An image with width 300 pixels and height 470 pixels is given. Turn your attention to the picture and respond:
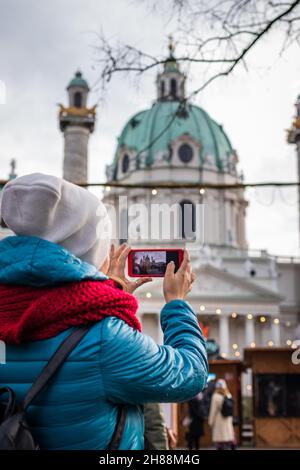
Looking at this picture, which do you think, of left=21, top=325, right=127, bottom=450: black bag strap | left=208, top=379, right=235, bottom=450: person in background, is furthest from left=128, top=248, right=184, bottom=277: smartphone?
left=208, top=379, right=235, bottom=450: person in background

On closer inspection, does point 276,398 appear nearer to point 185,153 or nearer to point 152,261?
point 152,261

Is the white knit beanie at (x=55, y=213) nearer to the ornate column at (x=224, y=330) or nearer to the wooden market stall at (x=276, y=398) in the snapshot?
the wooden market stall at (x=276, y=398)

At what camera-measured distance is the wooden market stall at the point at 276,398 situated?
664 inches

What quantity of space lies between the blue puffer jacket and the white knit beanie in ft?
0.24

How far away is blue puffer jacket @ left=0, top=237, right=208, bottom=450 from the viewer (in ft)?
5.74

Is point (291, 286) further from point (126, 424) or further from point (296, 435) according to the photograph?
point (126, 424)

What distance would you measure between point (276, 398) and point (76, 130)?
Result: 27.7m

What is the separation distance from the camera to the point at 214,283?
4578 centimetres

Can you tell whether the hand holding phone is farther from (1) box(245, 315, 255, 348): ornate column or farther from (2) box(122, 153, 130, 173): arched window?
(2) box(122, 153, 130, 173): arched window

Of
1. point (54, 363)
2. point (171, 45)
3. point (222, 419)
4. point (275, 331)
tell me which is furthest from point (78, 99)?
point (54, 363)

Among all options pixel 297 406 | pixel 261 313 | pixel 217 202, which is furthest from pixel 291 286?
pixel 297 406

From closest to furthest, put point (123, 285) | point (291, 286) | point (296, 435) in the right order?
point (123, 285)
point (296, 435)
point (291, 286)

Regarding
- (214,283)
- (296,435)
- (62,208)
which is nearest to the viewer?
(62,208)
